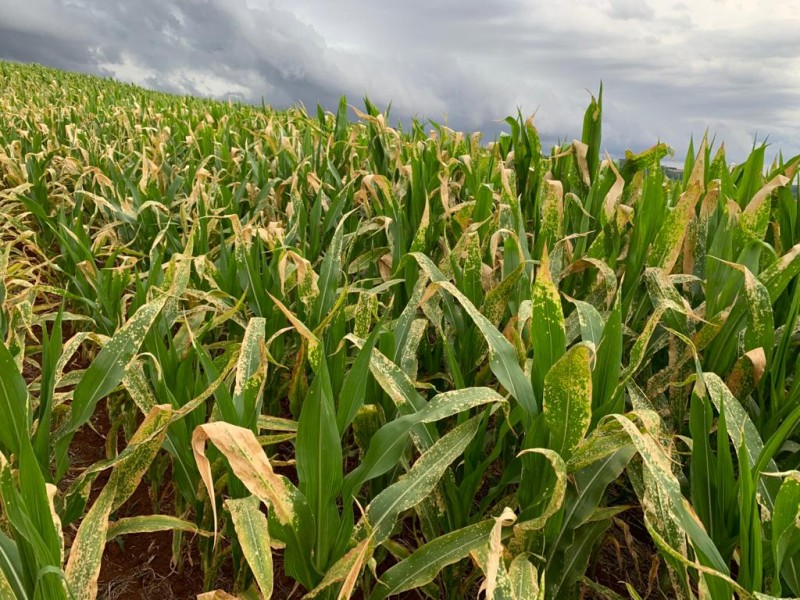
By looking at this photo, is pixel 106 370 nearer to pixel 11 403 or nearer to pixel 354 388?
pixel 11 403

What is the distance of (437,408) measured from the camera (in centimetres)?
92

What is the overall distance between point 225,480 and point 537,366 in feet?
1.94

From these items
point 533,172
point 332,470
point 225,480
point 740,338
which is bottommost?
point 225,480

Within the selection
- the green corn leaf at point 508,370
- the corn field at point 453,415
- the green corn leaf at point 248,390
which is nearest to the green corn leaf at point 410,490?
the corn field at point 453,415

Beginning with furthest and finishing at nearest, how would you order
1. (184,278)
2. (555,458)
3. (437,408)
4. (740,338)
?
1. (184,278)
2. (740,338)
3. (437,408)
4. (555,458)

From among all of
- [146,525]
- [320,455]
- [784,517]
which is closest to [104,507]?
[146,525]

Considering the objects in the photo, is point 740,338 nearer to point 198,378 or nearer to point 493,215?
point 493,215

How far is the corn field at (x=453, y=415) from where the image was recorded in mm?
826

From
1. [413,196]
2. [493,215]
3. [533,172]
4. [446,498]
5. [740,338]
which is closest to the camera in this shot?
[446,498]

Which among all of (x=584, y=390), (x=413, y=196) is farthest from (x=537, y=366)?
(x=413, y=196)

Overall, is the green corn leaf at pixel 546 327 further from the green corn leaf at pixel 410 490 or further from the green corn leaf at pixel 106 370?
the green corn leaf at pixel 106 370

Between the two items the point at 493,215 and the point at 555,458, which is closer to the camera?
the point at 555,458

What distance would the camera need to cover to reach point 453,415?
1.31m

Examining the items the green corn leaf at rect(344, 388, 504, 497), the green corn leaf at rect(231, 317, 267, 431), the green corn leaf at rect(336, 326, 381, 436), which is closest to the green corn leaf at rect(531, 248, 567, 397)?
the green corn leaf at rect(344, 388, 504, 497)
